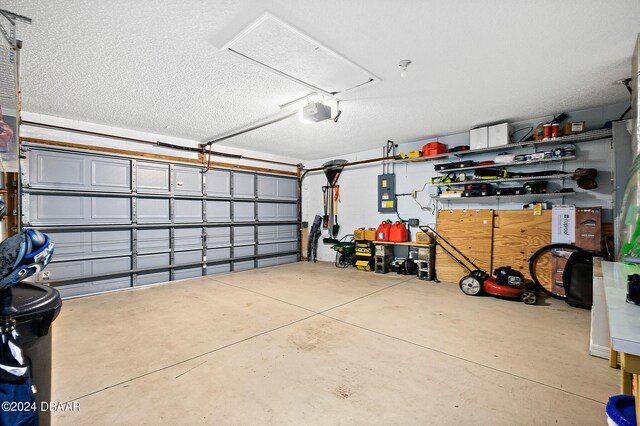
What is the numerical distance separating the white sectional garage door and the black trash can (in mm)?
3979

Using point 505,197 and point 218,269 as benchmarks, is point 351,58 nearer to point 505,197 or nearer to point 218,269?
point 505,197

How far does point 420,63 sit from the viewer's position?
2.82m

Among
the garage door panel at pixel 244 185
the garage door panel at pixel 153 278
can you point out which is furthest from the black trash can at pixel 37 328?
the garage door panel at pixel 244 185

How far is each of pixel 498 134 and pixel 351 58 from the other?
3277 mm

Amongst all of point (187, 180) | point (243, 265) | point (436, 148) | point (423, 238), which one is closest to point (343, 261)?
point (423, 238)

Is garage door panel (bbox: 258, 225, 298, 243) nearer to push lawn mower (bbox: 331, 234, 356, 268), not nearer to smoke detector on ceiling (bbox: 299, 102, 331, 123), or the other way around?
push lawn mower (bbox: 331, 234, 356, 268)

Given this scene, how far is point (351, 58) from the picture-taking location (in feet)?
8.95

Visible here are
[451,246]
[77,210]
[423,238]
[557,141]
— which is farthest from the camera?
[423,238]

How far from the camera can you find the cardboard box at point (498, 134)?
4.51m

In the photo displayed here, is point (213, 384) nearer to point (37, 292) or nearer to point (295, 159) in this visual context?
point (37, 292)

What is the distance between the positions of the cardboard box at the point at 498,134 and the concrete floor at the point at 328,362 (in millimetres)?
2551

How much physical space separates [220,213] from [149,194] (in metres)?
1.45

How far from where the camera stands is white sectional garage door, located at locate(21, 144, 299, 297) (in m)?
4.22

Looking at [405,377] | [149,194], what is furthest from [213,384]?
[149,194]
